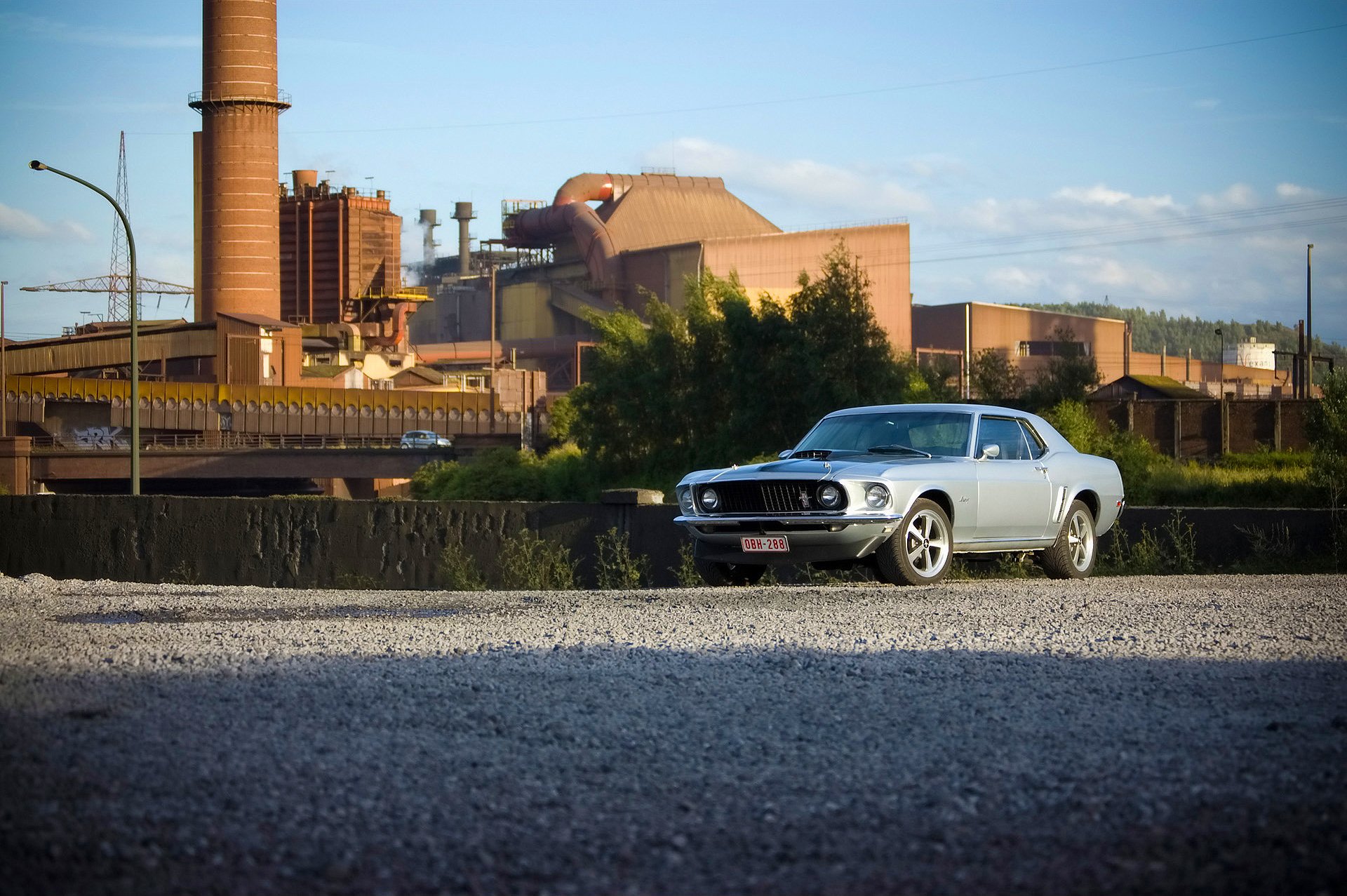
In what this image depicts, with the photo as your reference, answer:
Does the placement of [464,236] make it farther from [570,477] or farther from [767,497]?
[767,497]

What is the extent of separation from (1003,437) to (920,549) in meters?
1.74

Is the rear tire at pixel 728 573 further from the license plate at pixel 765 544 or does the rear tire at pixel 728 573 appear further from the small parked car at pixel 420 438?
the small parked car at pixel 420 438

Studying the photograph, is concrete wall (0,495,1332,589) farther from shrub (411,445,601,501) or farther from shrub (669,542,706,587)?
shrub (411,445,601,501)

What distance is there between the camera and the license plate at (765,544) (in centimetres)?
1038

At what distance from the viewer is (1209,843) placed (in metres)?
3.55

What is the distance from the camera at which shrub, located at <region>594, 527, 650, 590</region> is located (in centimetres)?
1454

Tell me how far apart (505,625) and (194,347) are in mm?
82783

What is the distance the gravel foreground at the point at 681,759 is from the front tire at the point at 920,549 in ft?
7.76

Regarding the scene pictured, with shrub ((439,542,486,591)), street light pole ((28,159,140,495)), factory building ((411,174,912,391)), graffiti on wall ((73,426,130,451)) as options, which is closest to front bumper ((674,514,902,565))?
shrub ((439,542,486,591))

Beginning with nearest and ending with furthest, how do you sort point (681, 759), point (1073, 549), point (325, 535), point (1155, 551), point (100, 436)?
1. point (681, 759)
2. point (1073, 549)
3. point (1155, 551)
4. point (325, 535)
5. point (100, 436)

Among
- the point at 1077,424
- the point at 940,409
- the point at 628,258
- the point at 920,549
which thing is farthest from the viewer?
the point at 628,258

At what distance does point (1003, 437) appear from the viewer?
38.9 ft

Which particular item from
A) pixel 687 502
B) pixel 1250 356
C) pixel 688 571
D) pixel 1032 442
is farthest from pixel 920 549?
pixel 1250 356

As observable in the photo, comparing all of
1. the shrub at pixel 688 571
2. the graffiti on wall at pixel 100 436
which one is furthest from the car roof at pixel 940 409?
the graffiti on wall at pixel 100 436
